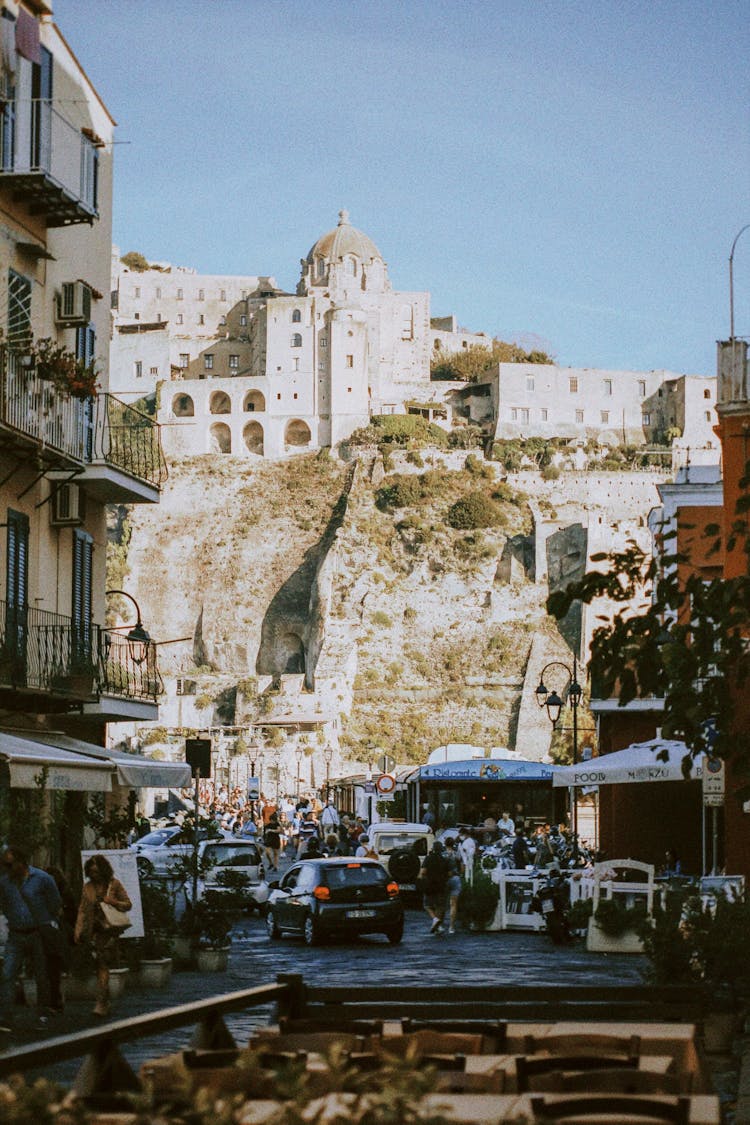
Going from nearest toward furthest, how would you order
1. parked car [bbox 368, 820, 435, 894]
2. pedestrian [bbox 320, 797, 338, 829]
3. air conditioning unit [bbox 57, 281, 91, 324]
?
air conditioning unit [bbox 57, 281, 91, 324] < parked car [bbox 368, 820, 435, 894] < pedestrian [bbox 320, 797, 338, 829]

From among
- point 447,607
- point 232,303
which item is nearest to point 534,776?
point 447,607

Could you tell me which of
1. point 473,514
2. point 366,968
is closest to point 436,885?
point 366,968

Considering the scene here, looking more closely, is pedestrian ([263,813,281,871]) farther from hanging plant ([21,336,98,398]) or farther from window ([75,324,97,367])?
hanging plant ([21,336,98,398])

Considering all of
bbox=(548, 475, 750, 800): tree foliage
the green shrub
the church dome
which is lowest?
bbox=(548, 475, 750, 800): tree foliage

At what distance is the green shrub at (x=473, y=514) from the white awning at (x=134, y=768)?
10694 cm

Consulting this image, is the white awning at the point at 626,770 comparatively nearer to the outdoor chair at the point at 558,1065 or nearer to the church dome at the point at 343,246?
the outdoor chair at the point at 558,1065

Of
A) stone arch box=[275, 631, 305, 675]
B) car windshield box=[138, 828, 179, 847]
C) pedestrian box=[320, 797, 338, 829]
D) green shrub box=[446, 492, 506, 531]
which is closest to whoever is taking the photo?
car windshield box=[138, 828, 179, 847]

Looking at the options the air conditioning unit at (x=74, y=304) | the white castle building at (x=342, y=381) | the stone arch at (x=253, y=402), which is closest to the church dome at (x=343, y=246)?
the white castle building at (x=342, y=381)

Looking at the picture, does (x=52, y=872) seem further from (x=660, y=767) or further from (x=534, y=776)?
(x=534, y=776)

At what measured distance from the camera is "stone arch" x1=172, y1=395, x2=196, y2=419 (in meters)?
142

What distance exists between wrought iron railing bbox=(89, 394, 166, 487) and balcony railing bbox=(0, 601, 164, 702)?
2498 millimetres

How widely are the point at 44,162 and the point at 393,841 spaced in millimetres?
18336

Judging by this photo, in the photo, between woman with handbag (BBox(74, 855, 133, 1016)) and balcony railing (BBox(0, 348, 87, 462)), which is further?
balcony railing (BBox(0, 348, 87, 462))

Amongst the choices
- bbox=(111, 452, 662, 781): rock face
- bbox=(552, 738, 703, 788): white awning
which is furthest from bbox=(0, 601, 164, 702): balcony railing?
bbox=(111, 452, 662, 781): rock face
